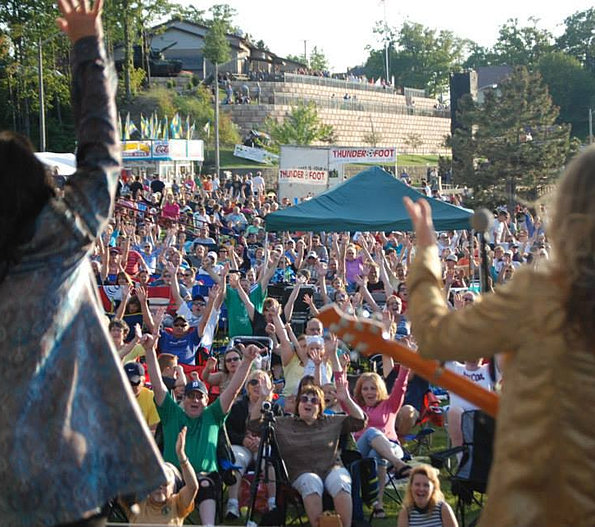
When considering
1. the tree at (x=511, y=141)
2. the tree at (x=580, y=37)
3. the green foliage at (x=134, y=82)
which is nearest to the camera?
the tree at (x=511, y=141)

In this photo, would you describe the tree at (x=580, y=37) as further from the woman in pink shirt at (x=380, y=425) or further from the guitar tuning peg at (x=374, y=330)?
the guitar tuning peg at (x=374, y=330)

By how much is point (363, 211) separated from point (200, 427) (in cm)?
916

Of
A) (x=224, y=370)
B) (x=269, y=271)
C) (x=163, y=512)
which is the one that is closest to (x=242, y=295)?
(x=269, y=271)

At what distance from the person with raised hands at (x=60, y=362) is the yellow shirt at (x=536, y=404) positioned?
2.69ft

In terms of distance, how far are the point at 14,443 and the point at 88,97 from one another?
34.6 inches

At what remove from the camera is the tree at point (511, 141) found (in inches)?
1686

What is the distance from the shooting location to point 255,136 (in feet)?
231

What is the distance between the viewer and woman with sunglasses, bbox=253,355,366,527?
8.18 m

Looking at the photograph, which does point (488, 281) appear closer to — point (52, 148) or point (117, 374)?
point (117, 374)

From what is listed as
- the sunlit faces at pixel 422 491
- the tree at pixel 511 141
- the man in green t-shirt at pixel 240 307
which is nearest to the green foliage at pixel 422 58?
the tree at pixel 511 141

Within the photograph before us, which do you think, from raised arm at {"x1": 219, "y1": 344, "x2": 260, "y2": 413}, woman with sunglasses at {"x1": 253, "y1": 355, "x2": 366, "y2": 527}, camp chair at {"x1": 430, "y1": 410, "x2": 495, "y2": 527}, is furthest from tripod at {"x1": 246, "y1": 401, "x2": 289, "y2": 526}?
camp chair at {"x1": 430, "y1": 410, "x2": 495, "y2": 527}

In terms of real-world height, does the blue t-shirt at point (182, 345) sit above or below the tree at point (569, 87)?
below

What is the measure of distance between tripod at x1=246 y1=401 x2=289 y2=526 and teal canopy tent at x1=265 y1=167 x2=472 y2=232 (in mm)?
8249

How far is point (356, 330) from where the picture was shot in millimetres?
2924
